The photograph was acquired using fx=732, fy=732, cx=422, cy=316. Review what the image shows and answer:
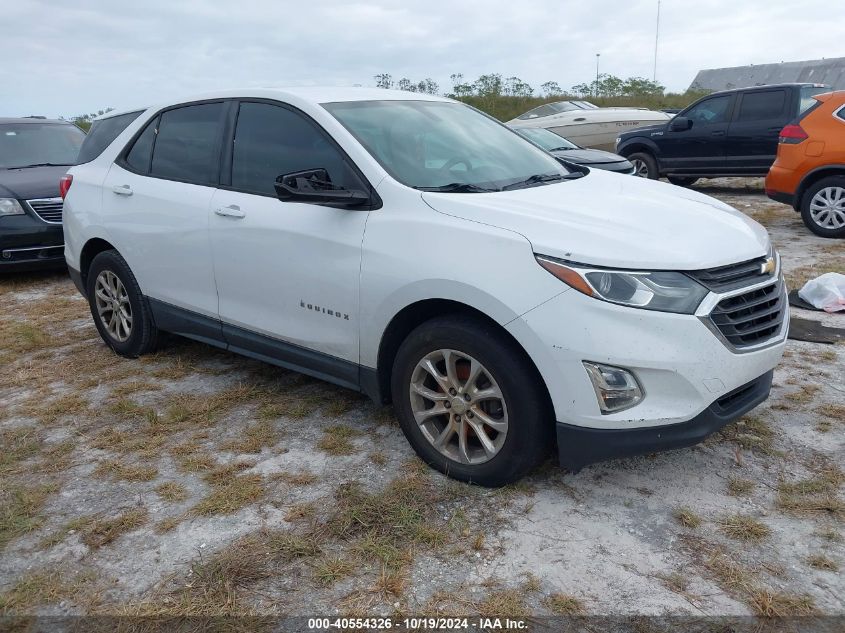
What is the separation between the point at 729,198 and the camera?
11852 mm

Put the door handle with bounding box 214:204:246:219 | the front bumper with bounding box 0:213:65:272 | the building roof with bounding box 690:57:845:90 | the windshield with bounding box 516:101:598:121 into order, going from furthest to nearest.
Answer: the building roof with bounding box 690:57:845:90, the windshield with bounding box 516:101:598:121, the front bumper with bounding box 0:213:65:272, the door handle with bounding box 214:204:246:219

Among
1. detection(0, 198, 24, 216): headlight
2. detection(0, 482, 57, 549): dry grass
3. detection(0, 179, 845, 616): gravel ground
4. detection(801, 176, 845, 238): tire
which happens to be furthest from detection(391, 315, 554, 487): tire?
detection(801, 176, 845, 238): tire

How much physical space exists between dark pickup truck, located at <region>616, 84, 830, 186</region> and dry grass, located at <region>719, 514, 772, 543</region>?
971 cm

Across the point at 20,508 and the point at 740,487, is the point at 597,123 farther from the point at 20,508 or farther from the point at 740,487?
the point at 20,508

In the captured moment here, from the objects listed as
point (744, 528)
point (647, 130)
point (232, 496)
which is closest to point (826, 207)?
point (647, 130)

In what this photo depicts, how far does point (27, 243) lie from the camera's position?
7590 mm

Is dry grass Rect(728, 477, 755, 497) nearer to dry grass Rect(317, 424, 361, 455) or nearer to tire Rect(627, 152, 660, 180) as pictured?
dry grass Rect(317, 424, 361, 455)

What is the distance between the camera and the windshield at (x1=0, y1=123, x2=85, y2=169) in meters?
8.68

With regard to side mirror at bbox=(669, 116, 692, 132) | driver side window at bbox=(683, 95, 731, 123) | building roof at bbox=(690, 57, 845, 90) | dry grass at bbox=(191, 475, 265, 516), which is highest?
building roof at bbox=(690, 57, 845, 90)

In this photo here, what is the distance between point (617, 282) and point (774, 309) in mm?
881

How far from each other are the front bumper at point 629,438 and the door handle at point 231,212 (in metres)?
2.10

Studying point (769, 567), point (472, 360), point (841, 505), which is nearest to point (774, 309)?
point (841, 505)

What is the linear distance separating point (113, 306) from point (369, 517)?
9.76ft

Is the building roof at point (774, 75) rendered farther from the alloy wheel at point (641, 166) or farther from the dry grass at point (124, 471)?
the dry grass at point (124, 471)
